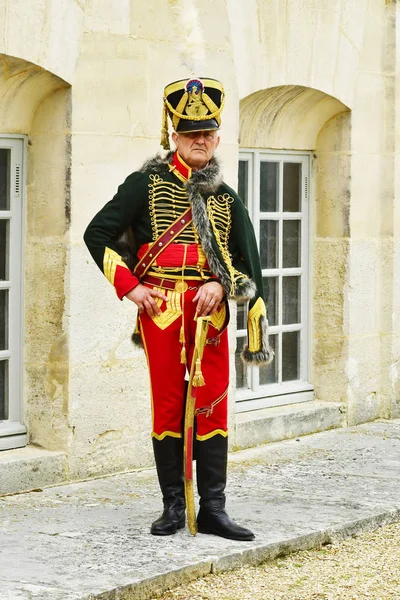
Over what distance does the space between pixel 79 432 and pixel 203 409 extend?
150 centimetres

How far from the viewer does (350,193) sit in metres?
9.41

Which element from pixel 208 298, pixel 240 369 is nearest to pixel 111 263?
pixel 208 298

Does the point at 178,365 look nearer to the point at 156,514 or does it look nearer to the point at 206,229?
the point at 206,229

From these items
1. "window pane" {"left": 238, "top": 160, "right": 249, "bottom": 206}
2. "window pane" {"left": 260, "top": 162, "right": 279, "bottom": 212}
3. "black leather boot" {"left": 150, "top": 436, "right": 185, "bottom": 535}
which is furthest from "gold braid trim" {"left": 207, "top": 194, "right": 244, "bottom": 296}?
"window pane" {"left": 260, "top": 162, "right": 279, "bottom": 212}

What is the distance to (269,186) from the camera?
30.4 ft

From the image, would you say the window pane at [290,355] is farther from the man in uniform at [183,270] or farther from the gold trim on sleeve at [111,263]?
the gold trim on sleeve at [111,263]

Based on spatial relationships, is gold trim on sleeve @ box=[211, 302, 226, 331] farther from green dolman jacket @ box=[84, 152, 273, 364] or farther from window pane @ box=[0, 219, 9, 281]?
window pane @ box=[0, 219, 9, 281]

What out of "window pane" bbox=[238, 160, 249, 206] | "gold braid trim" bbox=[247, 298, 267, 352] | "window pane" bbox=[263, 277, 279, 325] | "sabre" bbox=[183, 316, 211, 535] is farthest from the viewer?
"window pane" bbox=[263, 277, 279, 325]

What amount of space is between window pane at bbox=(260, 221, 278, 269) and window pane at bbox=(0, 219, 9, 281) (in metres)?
2.21

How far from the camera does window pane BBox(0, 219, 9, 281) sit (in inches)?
293

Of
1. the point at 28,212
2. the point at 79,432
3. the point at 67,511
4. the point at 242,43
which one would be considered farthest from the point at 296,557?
the point at 242,43

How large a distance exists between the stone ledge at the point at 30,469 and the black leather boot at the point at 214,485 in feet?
4.37

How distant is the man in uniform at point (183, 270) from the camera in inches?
240

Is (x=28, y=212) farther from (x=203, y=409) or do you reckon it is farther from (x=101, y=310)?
(x=203, y=409)
